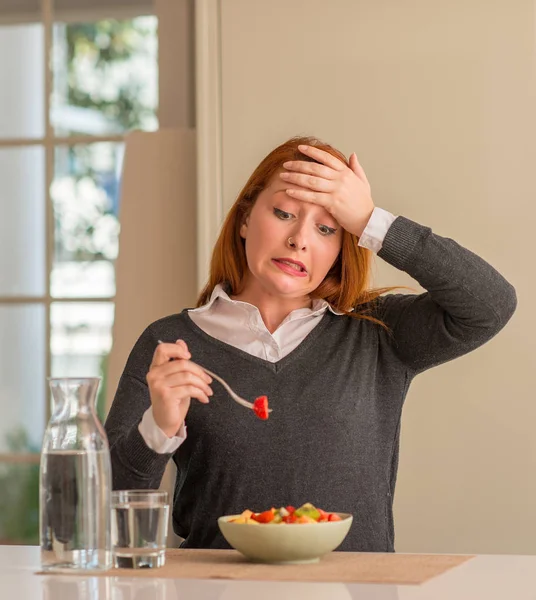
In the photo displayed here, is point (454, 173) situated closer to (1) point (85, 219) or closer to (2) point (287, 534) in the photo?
(1) point (85, 219)

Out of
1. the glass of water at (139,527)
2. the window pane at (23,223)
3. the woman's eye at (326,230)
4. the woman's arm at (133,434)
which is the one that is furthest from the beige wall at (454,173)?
the glass of water at (139,527)

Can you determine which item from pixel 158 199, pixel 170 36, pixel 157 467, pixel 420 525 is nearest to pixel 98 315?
pixel 158 199

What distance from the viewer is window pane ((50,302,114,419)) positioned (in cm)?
309

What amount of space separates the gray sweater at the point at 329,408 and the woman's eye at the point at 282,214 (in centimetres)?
22

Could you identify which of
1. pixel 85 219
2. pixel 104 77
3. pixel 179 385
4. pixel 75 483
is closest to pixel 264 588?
pixel 75 483

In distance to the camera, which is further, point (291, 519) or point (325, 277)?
point (325, 277)

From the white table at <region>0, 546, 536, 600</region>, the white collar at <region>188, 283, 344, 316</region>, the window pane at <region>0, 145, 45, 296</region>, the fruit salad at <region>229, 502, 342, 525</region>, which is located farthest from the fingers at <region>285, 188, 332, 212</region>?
the window pane at <region>0, 145, 45, 296</region>

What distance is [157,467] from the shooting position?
5.28 feet

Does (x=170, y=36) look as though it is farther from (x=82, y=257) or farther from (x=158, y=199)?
(x=82, y=257)

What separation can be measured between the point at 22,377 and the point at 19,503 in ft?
1.31

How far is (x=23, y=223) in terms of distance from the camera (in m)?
3.15

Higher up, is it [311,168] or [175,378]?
[311,168]

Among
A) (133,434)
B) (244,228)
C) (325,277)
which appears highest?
(244,228)

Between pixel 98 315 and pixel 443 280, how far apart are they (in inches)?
62.3
